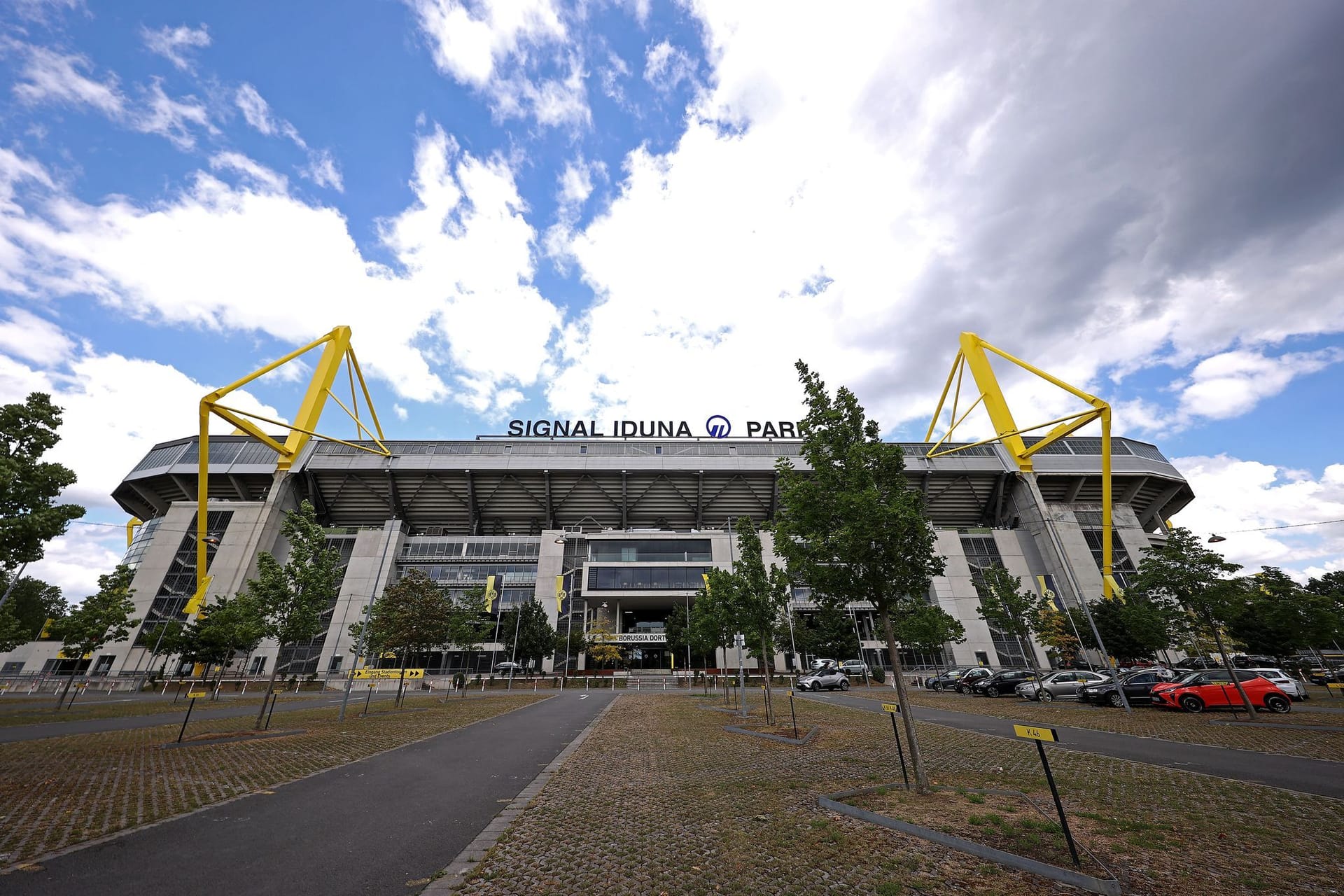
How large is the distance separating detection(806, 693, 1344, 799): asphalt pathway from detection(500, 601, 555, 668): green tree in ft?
144

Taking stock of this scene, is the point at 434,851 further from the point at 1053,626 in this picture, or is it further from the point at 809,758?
the point at 1053,626

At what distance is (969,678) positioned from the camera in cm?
3516

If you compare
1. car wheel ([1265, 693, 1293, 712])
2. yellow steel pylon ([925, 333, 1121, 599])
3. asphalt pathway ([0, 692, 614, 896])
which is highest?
yellow steel pylon ([925, 333, 1121, 599])

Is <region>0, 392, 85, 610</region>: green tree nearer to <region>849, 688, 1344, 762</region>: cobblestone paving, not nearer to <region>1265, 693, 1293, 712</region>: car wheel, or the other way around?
<region>849, 688, 1344, 762</region>: cobblestone paving

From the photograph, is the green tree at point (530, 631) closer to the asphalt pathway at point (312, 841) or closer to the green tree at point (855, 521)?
the asphalt pathway at point (312, 841)

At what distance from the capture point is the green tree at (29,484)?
1449cm

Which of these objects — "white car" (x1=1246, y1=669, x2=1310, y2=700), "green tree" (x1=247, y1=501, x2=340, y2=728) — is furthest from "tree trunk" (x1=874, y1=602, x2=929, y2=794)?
"white car" (x1=1246, y1=669, x2=1310, y2=700)

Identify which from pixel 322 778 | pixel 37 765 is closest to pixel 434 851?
pixel 322 778

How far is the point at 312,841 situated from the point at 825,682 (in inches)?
1545

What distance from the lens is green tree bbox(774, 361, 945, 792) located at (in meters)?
9.33

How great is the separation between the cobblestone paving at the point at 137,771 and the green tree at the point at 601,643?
40.2 m

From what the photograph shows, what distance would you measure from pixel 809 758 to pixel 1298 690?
2960cm

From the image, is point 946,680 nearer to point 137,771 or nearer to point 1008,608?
point 1008,608

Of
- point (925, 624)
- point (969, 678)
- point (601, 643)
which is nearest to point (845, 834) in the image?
point (925, 624)
